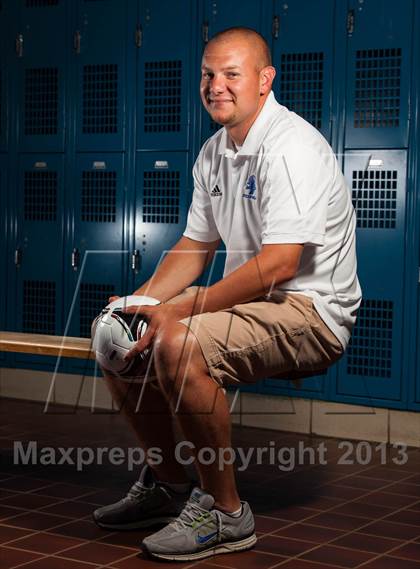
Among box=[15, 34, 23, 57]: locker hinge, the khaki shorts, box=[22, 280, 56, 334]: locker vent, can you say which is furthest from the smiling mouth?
box=[15, 34, 23, 57]: locker hinge

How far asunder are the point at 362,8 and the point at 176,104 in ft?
3.62

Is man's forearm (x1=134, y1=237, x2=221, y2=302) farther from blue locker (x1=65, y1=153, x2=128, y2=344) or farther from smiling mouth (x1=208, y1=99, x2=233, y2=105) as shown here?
blue locker (x1=65, y1=153, x2=128, y2=344)

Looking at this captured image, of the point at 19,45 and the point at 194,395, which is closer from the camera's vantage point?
the point at 194,395

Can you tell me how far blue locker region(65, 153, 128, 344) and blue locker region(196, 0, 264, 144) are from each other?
56 centimetres

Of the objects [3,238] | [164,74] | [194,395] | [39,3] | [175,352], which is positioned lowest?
[194,395]

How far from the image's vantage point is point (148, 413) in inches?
126

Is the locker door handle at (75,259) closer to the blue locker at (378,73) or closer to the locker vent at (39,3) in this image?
the locker vent at (39,3)

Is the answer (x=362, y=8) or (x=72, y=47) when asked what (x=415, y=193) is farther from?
(x=72, y=47)

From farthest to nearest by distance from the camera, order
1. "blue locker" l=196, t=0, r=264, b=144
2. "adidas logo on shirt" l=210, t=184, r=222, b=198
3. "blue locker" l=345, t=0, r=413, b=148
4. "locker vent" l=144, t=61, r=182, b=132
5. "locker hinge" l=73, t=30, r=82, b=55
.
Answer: "locker hinge" l=73, t=30, r=82, b=55, "locker vent" l=144, t=61, r=182, b=132, "blue locker" l=196, t=0, r=264, b=144, "blue locker" l=345, t=0, r=413, b=148, "adidas logo on shirt" l=210, t=184, r=222, b=198

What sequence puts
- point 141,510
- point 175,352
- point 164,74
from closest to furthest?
point 175,352, point 141,510, point 164,74

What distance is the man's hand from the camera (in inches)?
117

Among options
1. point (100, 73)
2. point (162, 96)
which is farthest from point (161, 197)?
point (100, 73)

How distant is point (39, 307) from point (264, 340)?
289 centimetres

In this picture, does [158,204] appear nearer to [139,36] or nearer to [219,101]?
[139,36]
